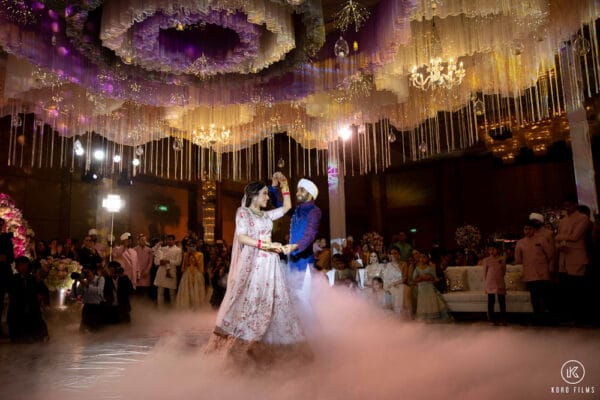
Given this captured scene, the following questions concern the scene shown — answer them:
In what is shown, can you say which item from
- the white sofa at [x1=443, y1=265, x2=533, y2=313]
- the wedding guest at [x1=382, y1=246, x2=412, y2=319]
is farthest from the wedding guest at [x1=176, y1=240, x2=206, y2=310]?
the white sofa at [x1=443, y1=265, x2=533, y2=313]

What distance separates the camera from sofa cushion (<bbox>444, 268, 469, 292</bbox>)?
7.38 m

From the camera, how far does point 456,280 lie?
24.4 ft

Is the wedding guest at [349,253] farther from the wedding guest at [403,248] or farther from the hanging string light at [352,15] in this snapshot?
the hanging string light at [352,15]

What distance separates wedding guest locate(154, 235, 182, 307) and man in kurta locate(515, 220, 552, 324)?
247 inches

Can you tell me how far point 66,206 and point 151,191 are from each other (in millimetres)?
2528

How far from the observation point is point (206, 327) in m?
6.13

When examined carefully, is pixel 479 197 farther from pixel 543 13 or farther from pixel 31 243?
pixel 31 243

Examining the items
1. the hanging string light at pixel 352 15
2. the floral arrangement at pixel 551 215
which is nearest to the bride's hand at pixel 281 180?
the hanging string light at pixel 352 15

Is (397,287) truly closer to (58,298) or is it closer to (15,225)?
(58,298)

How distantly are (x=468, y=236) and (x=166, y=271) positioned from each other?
9.04 meters

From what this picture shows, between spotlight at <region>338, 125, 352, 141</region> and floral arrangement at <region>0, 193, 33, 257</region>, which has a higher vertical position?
spotlight at <region>338, 125, 352, 141</region>

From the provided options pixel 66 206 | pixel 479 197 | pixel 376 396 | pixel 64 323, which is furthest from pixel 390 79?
pixel 479 197

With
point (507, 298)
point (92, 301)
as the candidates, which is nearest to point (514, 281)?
point (507, 298)

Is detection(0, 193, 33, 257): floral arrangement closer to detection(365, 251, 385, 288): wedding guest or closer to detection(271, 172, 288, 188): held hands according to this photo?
detection(271, 172, 288, 188): held hands
